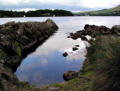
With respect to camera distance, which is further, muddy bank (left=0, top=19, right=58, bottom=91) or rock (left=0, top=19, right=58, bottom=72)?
rock (left=0, top=19, right=58, bottom=72)

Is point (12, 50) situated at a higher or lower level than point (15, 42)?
higher

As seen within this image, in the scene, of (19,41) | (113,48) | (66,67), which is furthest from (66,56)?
(113,48)

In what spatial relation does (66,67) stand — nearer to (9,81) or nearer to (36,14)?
(9,81)

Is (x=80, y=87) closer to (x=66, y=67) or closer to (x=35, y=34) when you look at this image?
(x=66, y=67)

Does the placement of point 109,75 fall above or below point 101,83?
above

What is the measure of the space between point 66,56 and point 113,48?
57.7 ft

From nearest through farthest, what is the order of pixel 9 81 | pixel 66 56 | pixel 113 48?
pixel 113 48
pixel 9 81
pixel 66 56

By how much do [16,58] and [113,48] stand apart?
60.7ft

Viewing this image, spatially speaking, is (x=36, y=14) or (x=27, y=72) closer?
(x=27, y=72)

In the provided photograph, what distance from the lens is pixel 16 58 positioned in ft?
78.1

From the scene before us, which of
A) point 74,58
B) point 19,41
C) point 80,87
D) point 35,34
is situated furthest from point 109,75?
point 35,34

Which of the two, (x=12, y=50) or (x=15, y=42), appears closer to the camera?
(x=12, y=50)

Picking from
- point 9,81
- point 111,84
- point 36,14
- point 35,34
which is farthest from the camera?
point 36,14

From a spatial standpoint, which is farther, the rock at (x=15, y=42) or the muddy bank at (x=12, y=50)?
the rock at (x=15, y=42)
